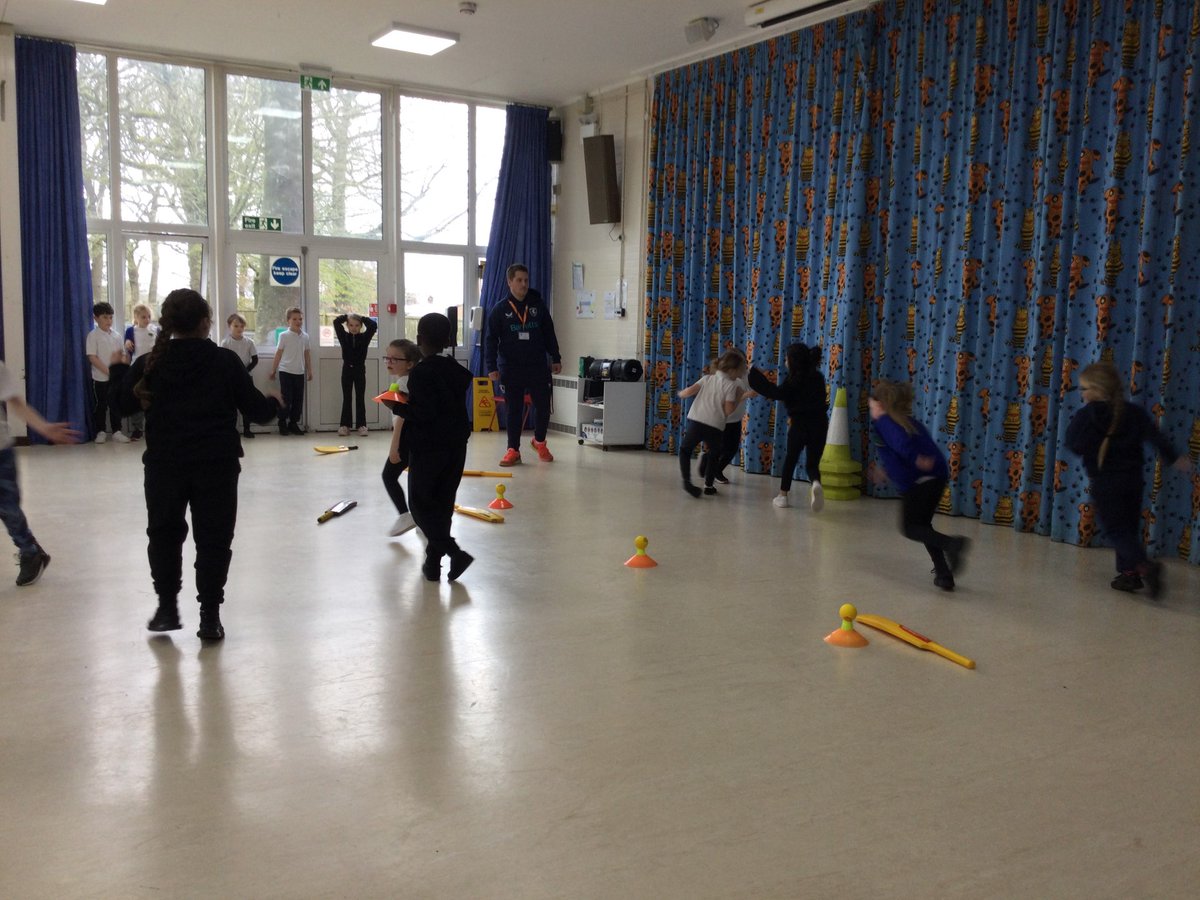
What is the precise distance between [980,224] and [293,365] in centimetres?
674

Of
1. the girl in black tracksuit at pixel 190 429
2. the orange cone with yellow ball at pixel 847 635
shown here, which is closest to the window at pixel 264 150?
the girl in black tracksuit at pixel 190 429

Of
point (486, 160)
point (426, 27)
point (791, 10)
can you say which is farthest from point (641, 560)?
point (486, 160)

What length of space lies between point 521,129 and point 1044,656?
9.08 m

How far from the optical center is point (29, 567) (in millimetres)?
4344

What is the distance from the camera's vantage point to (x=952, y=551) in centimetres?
466

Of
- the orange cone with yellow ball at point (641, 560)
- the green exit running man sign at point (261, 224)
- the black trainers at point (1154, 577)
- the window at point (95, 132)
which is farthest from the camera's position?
the green exit running man sign at point (261, 224)

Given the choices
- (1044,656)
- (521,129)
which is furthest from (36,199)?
(1044,656)

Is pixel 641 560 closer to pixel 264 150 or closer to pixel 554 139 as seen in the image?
pixel 264 150

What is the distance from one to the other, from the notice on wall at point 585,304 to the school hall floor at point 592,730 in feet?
19.6

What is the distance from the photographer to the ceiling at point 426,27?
26.1ft

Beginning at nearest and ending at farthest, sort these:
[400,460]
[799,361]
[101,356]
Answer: [400,460], [799,361], [101,356]

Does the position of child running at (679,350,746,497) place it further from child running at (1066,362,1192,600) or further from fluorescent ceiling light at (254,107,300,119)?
fluorescent ceiling light at (254,107,300,119)

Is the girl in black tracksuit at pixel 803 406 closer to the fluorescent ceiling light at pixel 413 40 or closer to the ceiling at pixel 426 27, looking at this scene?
the ceiling at pixel 426 27

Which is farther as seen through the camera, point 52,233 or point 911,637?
point 52,233
